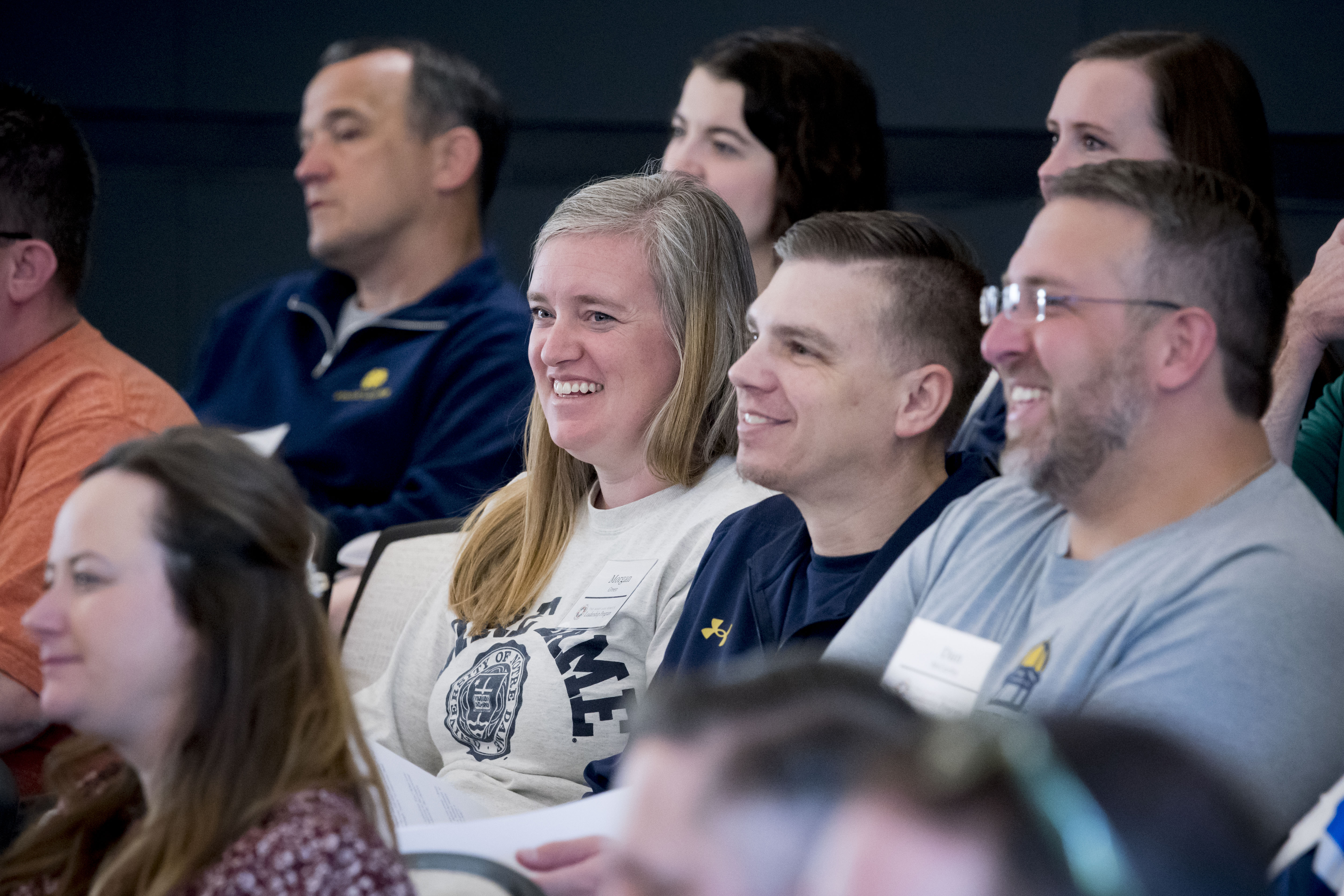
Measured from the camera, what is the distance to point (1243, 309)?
1.29 m

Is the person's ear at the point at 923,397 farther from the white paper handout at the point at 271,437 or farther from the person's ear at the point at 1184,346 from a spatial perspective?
the white paper handout at the point at 271,437

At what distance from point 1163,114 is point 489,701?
4.13 feet

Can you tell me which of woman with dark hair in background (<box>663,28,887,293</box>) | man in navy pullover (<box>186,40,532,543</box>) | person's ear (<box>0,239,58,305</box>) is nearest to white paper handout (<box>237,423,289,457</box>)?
man in navy pullover (<box>186,40,532,543</box>)

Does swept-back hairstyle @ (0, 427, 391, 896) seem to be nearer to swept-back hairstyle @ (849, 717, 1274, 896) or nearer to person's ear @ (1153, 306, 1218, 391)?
swept-back hairstyle @ (849, 717, 1274, 896)

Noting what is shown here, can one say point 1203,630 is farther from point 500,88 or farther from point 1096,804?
point 500,88

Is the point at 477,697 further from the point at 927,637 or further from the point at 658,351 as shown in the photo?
the point at 927,637

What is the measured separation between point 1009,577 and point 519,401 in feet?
5.12

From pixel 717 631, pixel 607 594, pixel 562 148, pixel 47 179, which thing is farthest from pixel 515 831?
pixel 562 148

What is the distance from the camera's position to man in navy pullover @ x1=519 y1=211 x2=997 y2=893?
1.58 meters

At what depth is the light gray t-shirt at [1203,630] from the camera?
3.51 ft

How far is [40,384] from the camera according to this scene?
2115 mm

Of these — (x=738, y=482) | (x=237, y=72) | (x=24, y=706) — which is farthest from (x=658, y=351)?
(x=237, y=72)

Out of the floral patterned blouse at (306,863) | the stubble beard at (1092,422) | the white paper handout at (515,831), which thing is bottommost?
the white paper handout at (515,831)

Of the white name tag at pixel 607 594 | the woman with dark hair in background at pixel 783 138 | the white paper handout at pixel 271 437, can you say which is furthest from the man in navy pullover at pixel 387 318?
the white name tag at pixel 607 594
